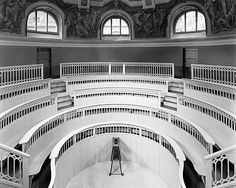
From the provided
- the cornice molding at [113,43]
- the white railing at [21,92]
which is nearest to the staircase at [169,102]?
the cornice molding at [113,43]

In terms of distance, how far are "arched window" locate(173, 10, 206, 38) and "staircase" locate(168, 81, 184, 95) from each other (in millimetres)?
1491

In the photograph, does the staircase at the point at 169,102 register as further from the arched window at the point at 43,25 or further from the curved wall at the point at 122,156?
the arched window at the point at 43,25

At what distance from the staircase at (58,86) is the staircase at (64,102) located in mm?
211

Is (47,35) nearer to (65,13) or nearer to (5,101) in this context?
(65,13)

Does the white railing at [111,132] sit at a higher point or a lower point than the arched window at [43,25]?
lower

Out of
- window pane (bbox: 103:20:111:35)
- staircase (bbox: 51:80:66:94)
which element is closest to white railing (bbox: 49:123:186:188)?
staircase (bbox: 51:80:66:94)

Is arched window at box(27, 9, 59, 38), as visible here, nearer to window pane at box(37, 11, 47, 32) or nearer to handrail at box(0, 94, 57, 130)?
window pane at box(37, 11, 47, 32)

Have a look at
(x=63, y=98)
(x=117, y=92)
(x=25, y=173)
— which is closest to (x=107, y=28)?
(x=117, y=92)

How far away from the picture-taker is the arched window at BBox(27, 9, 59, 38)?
23.7ft

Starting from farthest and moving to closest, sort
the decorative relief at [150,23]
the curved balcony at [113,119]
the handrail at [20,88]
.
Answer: the decorative relief at [150,23] < the handrail at [20,88] < the curved balcony at [113,119]

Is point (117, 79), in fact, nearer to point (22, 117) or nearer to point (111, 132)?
point (111, 132)

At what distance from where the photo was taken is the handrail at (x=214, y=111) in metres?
2.96

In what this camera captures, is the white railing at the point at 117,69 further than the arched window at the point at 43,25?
Yes

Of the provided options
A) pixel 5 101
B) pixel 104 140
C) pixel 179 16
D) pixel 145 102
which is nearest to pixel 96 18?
pixel 179 16
